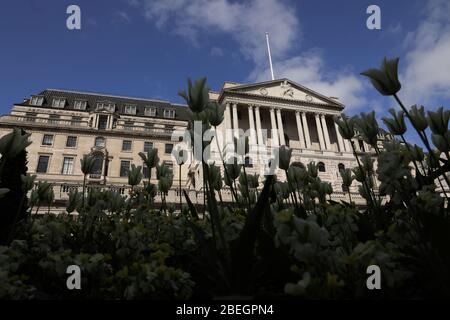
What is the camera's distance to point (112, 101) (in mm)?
50250

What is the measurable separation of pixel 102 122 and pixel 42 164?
10199 mm

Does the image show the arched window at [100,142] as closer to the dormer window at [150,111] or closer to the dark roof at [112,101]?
the dark roof at [112,101]

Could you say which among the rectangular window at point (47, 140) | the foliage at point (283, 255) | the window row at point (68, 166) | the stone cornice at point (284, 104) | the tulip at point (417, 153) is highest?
the stone cornice at point (284, 104)

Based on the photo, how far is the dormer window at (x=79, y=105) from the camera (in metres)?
45.1

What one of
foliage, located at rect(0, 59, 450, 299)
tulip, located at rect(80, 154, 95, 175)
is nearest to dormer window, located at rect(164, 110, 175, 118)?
tulip, located at rect(80, 154, 95, 175)

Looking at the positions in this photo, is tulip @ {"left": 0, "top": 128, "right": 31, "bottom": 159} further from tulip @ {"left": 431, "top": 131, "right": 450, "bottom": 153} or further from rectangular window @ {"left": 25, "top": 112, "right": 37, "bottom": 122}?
rectangular window @ {"left": 25, "top": 112, "right": 37, "bottom": 122}

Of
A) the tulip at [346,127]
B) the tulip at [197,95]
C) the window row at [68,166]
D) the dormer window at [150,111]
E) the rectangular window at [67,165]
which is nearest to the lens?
the tulip at [197,95]

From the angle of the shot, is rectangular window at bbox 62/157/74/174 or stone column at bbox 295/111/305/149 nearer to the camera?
rectangular window at bbox 62/157/74/174

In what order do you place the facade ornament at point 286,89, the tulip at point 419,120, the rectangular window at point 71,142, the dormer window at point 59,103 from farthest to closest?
the facade ornament at point 286,89
the dormer window at point 59,103
the rectangular window at point 71,142
the tulip at point 419,120

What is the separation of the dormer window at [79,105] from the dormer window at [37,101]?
4.77 metres

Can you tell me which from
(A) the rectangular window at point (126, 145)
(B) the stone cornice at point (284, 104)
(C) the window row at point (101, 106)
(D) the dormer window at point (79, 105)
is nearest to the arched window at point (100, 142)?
(A) the rectangular window at point (126, 145)

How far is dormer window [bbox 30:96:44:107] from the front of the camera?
1649 inches

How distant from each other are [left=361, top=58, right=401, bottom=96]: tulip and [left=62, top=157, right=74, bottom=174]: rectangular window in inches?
1544
